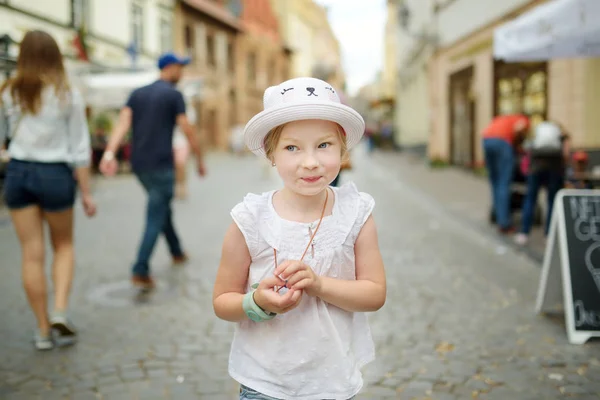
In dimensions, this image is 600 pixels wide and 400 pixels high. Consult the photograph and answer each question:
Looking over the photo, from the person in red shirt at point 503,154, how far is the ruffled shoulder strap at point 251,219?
660cm

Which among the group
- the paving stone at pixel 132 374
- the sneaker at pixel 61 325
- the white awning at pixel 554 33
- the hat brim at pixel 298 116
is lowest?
the paving stone at pixel 132 374

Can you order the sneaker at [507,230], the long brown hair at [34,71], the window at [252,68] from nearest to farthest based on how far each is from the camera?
1. the long brown hair at [34,71]
2. the sneaker at [507,230]
3. the window at [252,68]

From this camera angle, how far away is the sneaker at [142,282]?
5293mm

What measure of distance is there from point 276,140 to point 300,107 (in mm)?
160

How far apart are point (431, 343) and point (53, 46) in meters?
2.94

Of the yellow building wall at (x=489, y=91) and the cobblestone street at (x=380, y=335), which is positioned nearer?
the cobblestone street at (x=380, y=335)

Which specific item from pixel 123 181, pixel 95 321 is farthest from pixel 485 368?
pixel 123 181

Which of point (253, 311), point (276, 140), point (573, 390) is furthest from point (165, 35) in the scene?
point (253, 311)

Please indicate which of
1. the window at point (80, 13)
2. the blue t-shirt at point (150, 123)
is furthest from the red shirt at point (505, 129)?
the window at point (80, 13)

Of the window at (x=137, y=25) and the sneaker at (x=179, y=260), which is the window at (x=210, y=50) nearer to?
the window at (x=137, y=25)

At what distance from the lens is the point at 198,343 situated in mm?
4035

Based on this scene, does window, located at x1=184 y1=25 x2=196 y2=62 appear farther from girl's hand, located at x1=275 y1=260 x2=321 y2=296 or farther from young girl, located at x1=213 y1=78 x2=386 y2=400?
girl's hand, located at x1=275 y1=260 x2=321 y2=296

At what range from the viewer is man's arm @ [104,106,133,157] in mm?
5203

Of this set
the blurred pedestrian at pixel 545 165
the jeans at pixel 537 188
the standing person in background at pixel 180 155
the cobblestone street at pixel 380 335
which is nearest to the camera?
the cobblestone street at pixel 380 335
